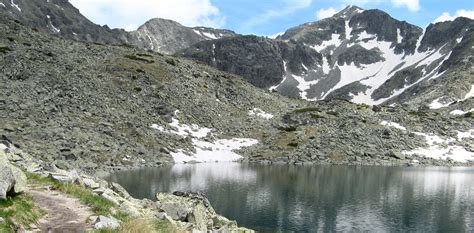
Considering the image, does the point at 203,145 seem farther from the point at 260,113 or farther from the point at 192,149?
the point at 260,113

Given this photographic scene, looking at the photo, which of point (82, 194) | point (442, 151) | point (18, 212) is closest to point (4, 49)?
point (82, 194)

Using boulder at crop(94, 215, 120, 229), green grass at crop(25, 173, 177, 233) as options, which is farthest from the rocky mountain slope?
boulder at crop(94, 215, 120, 229)

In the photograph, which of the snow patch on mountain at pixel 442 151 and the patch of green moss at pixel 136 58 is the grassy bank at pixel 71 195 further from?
the patch of green moss at pixel 136 58

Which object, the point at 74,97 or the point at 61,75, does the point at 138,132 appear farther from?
the point at 61,75

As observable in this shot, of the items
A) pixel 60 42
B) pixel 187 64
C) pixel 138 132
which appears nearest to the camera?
pixel 138 132

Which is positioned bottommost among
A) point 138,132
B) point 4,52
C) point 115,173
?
point 115,173

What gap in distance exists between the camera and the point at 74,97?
10275 cm

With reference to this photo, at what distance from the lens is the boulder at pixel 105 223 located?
14248mm

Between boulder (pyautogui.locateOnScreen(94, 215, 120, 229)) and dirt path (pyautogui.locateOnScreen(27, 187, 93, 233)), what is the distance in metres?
0.32

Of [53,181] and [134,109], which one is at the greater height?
[134,109]

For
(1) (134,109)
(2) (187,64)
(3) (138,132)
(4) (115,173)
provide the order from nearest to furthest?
1. (4) (115,173)
2. (3) (138,132)
3. (1) (134,109)
4. (2) (187,64)

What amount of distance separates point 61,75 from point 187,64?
5059 cm

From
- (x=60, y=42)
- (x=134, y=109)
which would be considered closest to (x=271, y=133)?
(x=134, y=109)

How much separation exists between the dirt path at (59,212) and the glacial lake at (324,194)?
28486 mm
